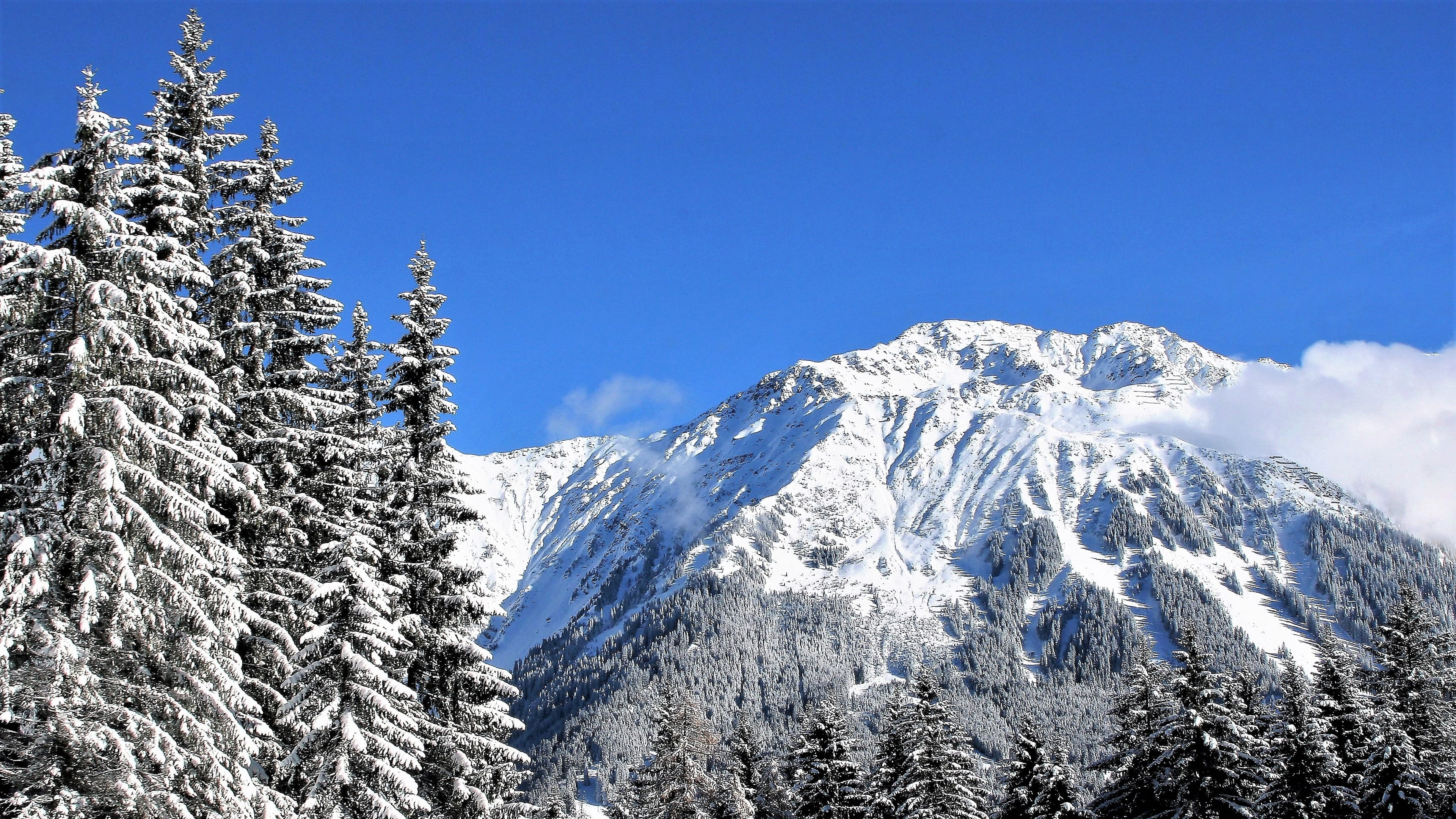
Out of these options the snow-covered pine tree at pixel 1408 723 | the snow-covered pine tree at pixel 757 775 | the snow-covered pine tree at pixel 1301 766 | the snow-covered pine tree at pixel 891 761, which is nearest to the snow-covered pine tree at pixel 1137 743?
the snow-covered pine tree at pixel 1301 766

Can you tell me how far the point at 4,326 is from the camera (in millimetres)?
16203

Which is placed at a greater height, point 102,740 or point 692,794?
point 692,794

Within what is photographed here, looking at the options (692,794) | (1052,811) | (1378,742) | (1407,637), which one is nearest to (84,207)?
(692,794)

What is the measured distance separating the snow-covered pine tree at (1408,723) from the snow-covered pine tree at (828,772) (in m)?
19.0

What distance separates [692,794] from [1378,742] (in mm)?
27023

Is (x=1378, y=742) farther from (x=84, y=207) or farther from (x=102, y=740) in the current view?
(x=84, y=207)

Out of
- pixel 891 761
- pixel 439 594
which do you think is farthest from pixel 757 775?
pixel 439 594

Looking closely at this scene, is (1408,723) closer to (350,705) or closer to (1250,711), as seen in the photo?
(1250,711)

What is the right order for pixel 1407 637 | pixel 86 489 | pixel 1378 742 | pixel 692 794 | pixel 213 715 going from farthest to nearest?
pixel 692 794 → pixel 1407 637 → pixel 1378 742 → pixel 213 715 → pixel 86 489

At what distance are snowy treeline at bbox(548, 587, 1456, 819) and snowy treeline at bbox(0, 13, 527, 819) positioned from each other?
19535 millimetres

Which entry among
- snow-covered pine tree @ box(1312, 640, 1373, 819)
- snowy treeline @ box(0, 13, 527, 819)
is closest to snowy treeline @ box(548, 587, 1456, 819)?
snow-covered pine tree @ box(1312, 640, 1373, 819)

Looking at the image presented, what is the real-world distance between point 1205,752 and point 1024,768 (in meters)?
8.11

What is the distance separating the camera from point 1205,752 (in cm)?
3572

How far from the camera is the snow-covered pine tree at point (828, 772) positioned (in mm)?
41375
